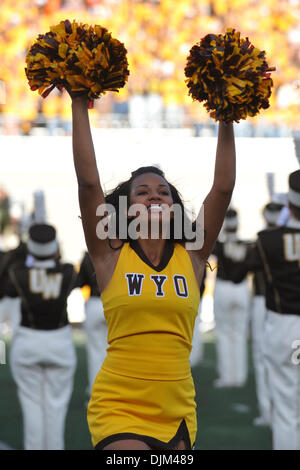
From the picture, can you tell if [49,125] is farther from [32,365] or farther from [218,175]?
Result: [218,175]

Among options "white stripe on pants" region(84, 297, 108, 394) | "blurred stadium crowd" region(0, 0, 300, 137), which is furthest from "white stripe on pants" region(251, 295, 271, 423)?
"blurred stadium crowd" region(0, 0, 300, 137)

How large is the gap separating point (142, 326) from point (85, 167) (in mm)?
524

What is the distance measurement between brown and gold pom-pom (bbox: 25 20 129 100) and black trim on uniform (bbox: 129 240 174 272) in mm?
531

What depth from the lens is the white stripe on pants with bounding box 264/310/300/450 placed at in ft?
17.3

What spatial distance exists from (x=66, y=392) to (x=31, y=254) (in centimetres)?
92

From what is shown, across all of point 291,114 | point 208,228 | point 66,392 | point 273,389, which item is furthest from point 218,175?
point 291,114

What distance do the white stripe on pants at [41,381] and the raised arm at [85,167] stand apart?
2824 millimetres

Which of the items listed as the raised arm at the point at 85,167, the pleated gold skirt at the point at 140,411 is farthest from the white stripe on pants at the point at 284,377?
the raised arm at the point at 85,167

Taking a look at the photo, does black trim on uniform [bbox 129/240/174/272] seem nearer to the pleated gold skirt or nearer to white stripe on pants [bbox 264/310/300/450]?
the pleated gold skirt

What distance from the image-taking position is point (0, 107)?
69.9 ft

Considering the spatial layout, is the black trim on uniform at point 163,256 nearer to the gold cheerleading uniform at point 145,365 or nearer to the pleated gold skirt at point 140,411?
the gold cheerleading uniform at point 145,365

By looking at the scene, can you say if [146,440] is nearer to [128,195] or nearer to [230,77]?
[128,195]

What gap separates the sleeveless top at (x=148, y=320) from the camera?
280cm

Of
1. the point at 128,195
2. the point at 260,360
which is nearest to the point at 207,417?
the point at 260,360
